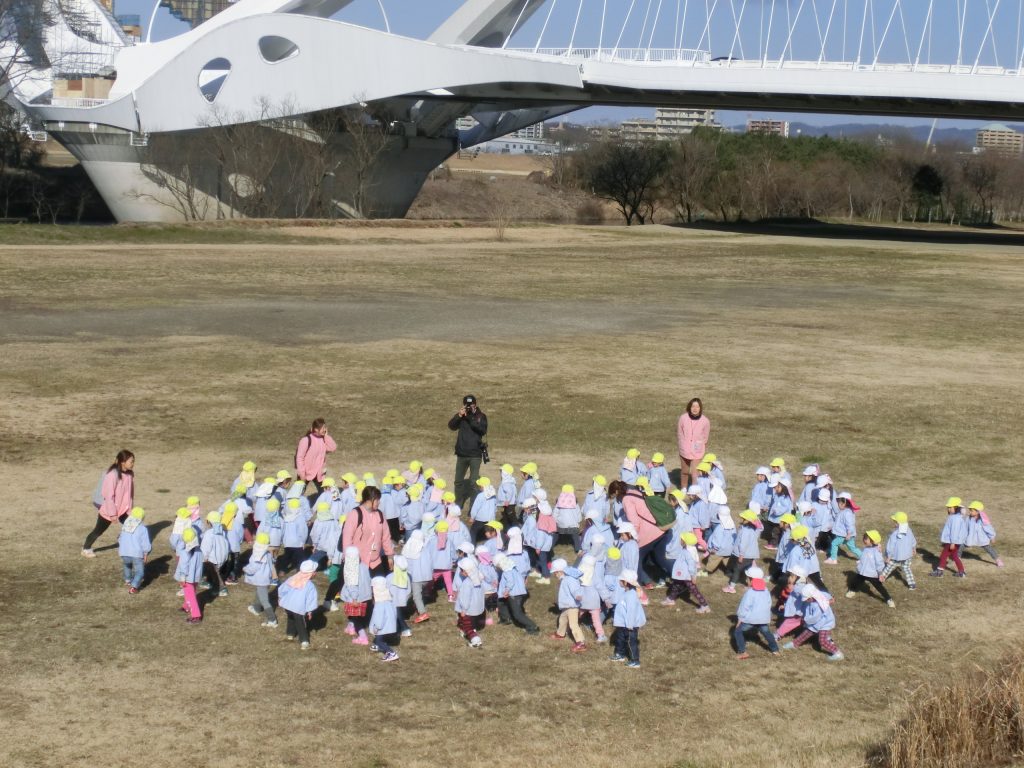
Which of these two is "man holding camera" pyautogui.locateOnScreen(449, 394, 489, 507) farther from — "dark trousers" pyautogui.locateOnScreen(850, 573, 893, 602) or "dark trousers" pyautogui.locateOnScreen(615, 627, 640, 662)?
"dark trousers" pyautogui.locateOnScreen(850, 573, 893, 602)

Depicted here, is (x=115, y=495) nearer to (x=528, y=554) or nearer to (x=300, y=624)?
(x=300, y=624)

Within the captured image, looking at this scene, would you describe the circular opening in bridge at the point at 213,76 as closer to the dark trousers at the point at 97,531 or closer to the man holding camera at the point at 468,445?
the man holding camera at the point at 468,445

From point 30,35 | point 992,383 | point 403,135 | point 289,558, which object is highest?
point 30,35

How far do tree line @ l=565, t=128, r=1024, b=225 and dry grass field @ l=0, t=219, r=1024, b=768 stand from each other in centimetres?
3545

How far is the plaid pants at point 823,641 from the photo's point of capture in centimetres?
1031

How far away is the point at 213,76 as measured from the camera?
2292 inches

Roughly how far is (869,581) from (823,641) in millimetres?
1815

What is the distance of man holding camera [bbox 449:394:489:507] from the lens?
13.8 meters

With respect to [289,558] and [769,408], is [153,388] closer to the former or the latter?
[289,558]

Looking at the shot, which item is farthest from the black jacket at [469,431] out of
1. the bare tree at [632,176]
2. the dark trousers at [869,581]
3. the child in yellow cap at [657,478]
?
the bare tree at [632,176]

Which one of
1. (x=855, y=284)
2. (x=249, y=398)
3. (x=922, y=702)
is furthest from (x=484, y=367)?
(x=855, y=284)

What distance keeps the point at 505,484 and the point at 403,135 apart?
172ft

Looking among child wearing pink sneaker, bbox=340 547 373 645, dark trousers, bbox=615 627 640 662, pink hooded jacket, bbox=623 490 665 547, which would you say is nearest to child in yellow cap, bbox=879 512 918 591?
pink hooded jacket, bbox=623 490 665 547

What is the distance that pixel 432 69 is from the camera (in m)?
53.7
